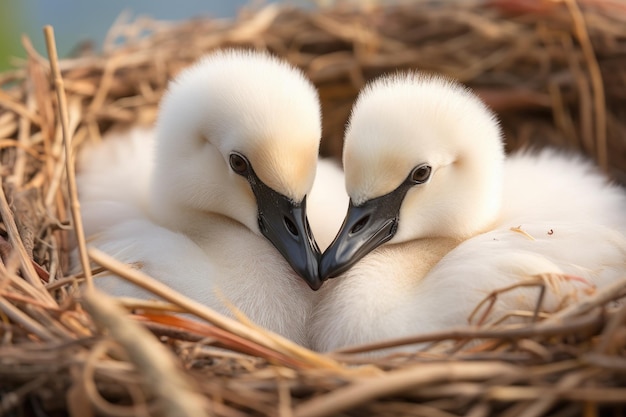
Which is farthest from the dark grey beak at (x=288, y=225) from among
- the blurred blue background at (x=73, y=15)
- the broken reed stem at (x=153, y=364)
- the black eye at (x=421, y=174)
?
the blurred blue background at (x=73, y=15)

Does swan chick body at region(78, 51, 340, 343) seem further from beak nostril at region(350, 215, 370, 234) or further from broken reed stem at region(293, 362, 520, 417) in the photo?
broken reed stem at region(293, 362, 520, 417)

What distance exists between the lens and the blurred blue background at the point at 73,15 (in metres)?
3.82

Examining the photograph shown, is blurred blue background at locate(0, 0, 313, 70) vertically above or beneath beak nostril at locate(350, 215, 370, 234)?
above

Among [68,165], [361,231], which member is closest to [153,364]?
[68,165]

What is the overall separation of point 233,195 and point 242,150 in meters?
0.15

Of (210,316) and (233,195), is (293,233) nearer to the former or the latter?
(233,195)

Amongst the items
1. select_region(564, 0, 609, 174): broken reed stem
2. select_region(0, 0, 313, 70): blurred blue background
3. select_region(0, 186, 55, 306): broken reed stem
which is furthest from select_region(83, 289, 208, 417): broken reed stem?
select_region(564, 0, 609, 174): broken reed stem

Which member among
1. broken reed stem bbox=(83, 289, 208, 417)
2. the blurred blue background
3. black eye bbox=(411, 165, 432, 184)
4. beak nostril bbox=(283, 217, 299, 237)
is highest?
the blurred blue background

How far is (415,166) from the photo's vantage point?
170 cm

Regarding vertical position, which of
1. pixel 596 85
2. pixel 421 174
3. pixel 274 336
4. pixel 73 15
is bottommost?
pixel 274 336

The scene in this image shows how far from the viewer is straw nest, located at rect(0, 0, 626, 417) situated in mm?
1116

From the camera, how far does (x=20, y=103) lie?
230 cm

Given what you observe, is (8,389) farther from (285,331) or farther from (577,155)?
(577,155)

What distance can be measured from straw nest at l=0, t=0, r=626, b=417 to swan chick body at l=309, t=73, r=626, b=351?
9 centimetres
